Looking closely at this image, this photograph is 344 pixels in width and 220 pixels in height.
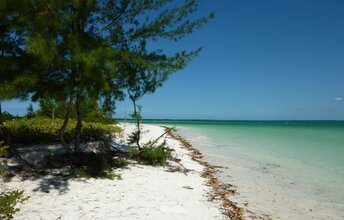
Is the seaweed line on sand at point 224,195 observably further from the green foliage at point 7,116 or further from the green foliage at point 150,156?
the green foliage at point 7,116

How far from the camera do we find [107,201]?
251 inches

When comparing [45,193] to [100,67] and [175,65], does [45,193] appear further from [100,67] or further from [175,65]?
[175,65]

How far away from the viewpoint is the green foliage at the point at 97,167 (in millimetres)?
8125

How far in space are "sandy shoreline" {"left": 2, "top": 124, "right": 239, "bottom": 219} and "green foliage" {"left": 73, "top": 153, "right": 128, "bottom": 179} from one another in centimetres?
26

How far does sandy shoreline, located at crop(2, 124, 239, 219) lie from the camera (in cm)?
571

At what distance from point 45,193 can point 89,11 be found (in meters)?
4.79

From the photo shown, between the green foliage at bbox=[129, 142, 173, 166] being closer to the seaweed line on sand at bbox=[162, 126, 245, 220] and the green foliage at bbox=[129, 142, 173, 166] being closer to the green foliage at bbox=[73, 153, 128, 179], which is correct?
the green foliage at bbox=[73, 153, 128, 179]

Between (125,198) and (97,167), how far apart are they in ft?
7.38

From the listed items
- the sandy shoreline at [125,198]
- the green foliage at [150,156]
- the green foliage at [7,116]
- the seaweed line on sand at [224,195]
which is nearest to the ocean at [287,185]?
the seaweed line on sand at [224,195]

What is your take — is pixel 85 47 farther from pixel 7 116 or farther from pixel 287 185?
pixel 7 116

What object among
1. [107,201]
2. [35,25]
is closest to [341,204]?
[107,201]

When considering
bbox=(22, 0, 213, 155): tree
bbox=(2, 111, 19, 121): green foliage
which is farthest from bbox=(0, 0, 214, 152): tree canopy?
bbox=(2, 111, 19, 121): green foliage

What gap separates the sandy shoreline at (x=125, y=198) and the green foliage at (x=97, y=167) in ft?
0.85

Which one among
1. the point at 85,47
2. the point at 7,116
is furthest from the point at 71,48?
the point at 7,116
